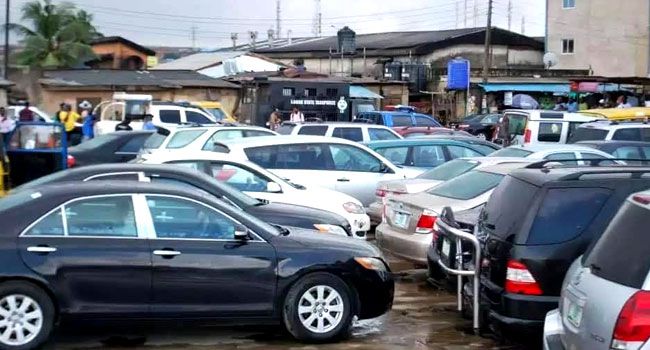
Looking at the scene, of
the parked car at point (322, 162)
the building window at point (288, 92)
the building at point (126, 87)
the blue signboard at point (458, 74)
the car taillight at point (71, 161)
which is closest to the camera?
the parked car at point (322, 162)

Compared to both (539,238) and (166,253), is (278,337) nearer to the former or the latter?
(166,253)

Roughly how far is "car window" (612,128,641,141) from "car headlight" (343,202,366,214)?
30.4 ft

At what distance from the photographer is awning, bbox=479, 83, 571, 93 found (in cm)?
4856

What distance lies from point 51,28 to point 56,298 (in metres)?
46.7

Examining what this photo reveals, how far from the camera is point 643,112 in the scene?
26.0m

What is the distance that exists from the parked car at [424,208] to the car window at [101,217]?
366 cm

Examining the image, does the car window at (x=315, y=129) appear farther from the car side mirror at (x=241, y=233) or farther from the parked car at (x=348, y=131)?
the car side mirror at (x=241, y=233)

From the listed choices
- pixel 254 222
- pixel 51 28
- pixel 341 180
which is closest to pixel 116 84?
pixel 51 28

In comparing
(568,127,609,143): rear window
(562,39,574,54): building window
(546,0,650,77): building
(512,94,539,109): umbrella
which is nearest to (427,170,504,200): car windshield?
(568,127,609,143): rear window

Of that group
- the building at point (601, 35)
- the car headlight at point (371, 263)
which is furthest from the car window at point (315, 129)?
the building at point (601, 35)

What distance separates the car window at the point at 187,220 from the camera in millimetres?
8141

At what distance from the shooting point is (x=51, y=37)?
51969 millimetres

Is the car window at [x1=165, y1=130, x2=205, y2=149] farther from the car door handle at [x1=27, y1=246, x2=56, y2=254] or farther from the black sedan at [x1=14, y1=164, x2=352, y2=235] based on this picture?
the car door handle at [x1=27, y1=246, x2=56, y2=254]

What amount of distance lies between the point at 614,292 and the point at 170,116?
79.8 ft
